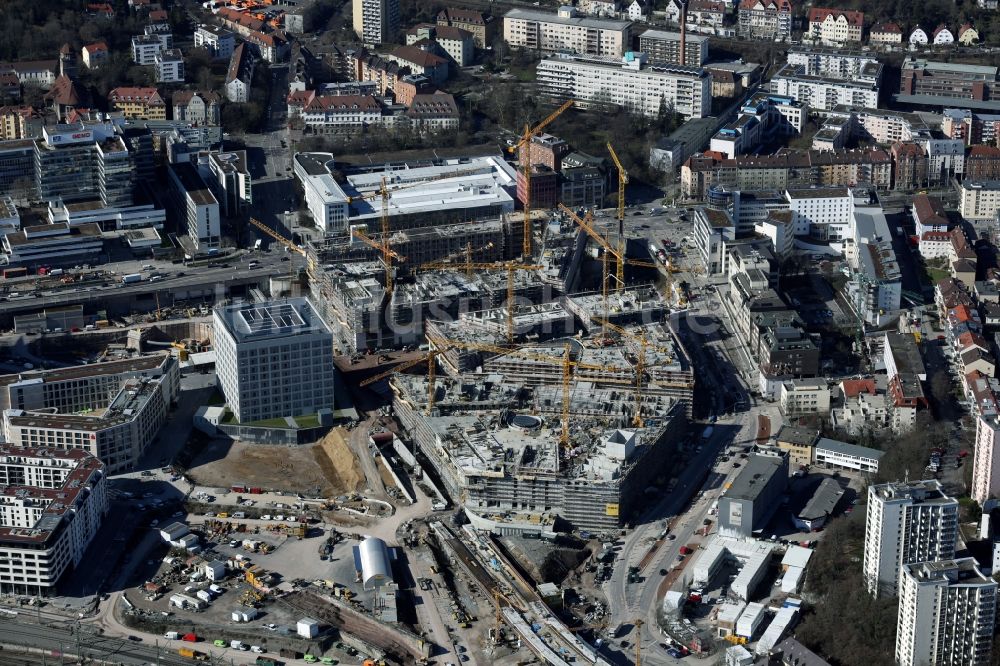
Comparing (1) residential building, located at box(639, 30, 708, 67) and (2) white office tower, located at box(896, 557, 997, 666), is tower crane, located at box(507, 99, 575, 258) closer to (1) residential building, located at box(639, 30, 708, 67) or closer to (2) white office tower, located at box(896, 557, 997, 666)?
(1) residential building, located at box(639, 30, 708, 67)

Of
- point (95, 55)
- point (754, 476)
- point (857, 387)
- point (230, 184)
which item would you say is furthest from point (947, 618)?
point (95, 55)

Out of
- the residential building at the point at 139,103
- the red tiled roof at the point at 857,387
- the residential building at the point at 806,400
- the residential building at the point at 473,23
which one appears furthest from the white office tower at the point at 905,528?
the residential building at the point at 473,23

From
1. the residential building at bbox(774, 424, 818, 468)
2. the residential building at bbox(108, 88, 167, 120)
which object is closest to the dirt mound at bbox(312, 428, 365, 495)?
the residential building at bbox(774, 424, 818, 468)

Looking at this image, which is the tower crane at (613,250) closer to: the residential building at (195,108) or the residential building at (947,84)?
the residential building at (195,108)

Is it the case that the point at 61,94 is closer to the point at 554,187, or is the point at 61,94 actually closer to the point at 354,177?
the point at 354,177

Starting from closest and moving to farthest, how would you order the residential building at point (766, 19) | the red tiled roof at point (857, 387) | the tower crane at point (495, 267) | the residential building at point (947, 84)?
the red tiled roof at point (857, 387), the tower crane at point (495, 267), the residential building at point (947, 84), the residential building at point (766, 19)

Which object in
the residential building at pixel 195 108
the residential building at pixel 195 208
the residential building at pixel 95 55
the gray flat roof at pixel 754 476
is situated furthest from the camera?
the residential building at pixel 95 55

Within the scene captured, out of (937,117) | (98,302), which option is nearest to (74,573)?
(98,302)

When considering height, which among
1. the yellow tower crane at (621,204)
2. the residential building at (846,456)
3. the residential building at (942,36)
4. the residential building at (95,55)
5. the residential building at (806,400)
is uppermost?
the residential building at (942,36)
